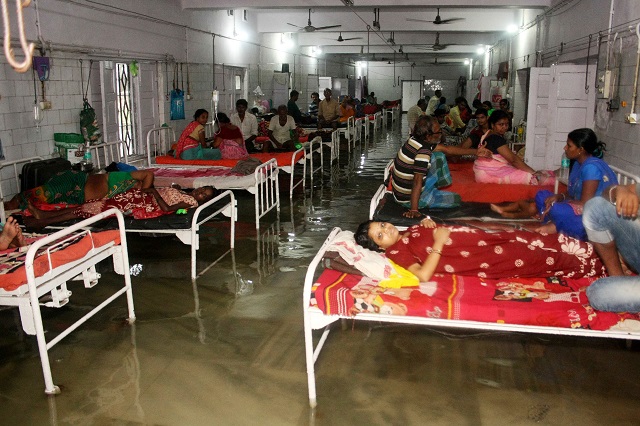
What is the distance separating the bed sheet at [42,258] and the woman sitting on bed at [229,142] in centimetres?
495

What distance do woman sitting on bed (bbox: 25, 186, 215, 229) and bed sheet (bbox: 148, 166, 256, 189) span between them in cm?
128

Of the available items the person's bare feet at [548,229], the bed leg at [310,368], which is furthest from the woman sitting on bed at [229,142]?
the bed leg at [310,368]

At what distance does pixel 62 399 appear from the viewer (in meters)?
3.38

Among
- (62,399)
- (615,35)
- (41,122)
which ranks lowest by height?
(62,399)

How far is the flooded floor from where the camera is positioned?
3.21 meters

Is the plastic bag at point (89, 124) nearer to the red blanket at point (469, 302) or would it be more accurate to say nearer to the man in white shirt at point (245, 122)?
the man in white shirt at point (245, 122)

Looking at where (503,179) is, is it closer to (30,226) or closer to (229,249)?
(229,249)

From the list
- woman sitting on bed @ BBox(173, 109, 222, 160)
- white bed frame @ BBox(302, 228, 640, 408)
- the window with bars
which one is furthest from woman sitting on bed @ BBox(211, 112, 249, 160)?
white bed frame @ BBox(302, 228, 640, 408)

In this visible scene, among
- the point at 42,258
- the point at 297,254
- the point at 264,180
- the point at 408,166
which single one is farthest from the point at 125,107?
the point at 42,258

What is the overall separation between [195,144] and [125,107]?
138 centimetres

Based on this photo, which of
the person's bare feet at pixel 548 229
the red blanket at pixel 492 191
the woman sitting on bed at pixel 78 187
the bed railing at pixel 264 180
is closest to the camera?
the person's bare feet at pixel 548 229

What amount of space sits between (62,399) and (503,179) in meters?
5.17

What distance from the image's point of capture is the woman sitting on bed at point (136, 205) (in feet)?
17.9

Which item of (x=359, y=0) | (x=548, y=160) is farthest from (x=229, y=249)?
(x=359, y=0)
